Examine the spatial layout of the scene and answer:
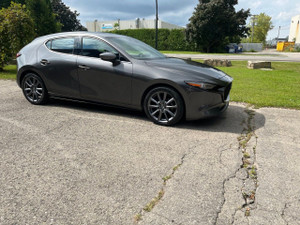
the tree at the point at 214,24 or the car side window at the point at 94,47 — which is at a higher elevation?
the tree at the point at 214,24

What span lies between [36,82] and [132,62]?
91.0 inches

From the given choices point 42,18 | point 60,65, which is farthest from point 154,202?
point 42,18

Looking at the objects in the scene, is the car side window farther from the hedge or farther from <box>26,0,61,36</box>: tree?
the hedge

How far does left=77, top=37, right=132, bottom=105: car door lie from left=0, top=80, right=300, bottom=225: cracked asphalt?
0.43 meters

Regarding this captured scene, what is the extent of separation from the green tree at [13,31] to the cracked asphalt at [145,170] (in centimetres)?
639

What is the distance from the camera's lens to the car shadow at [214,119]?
Result: 423cm

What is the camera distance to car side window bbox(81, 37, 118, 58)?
4.57 m

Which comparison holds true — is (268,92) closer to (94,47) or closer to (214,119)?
(214,119)

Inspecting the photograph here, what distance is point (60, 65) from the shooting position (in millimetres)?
4895

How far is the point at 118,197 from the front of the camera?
2312 mm

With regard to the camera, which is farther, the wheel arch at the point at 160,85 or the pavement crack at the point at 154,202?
the wheel arch at the point at 160,85

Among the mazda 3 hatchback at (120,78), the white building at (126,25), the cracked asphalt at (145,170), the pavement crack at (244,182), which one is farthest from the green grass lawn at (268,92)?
the white building at (126,25)

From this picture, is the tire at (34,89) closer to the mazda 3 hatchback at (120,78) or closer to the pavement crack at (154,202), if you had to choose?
the mazda 3 hatchback at (120,78)

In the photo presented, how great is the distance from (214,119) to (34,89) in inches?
149
